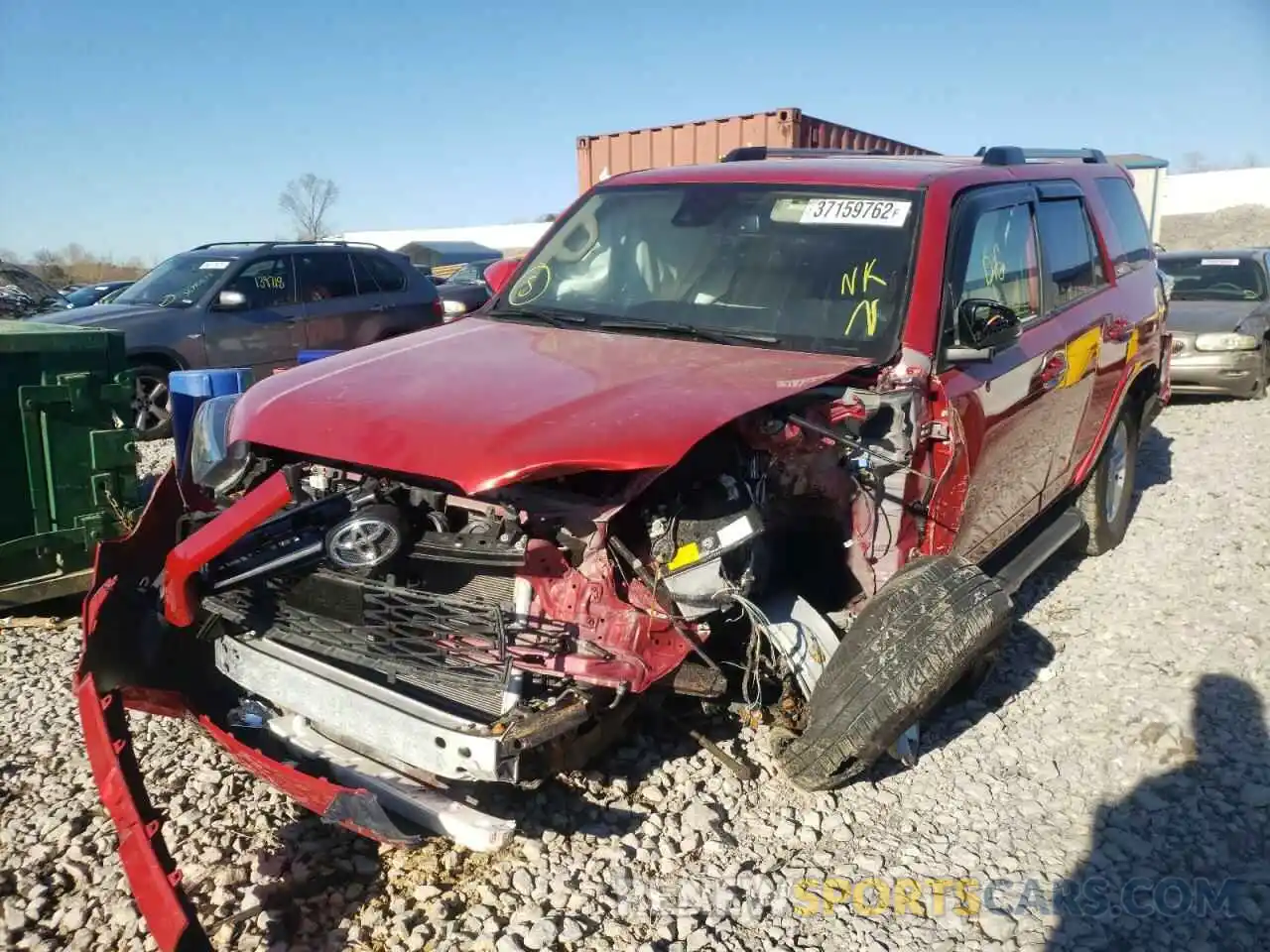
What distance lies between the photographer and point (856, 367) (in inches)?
125

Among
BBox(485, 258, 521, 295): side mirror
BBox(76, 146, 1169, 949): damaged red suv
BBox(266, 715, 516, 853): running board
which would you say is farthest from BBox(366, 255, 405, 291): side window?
BBox(266, 715, 516, 853): running board

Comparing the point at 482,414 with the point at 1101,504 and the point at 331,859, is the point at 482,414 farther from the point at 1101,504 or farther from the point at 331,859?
the point at 1101,504

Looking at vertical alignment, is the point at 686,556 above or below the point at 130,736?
above

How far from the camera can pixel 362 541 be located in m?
2.74

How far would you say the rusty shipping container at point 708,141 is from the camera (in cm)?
1077

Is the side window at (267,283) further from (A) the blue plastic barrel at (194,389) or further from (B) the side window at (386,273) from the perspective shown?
(A) the blue plastic barrel at (194,389)

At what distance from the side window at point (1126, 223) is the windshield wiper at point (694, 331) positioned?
2.83m

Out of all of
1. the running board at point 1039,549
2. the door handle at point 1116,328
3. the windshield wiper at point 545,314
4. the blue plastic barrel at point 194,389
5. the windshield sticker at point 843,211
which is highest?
the windshield sticker at point 843,211

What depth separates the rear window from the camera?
1102 centimetres

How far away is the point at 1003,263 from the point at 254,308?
7127 mm

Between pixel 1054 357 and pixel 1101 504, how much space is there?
5.43 feet

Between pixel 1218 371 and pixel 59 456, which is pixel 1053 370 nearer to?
pixel 59 456

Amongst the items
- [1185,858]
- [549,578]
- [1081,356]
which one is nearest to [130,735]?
[549,578]

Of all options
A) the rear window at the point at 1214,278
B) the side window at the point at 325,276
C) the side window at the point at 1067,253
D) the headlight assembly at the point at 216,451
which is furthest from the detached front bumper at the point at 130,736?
→ the rear window at the point at 1214,278
